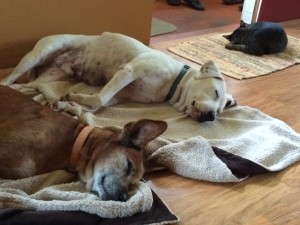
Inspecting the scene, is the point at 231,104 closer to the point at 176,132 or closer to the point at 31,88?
the point at 176,132

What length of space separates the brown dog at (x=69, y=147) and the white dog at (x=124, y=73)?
0.48 meters

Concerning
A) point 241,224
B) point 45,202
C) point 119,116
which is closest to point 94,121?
point 119,116

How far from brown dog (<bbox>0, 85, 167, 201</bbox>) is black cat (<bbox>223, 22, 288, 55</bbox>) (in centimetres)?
227

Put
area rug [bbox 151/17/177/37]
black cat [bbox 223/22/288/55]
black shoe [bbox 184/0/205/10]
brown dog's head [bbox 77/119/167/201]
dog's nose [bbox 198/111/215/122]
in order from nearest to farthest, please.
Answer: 1. brown dog's head [bbox 77/119/167/201]
2. dog's nose [bbox 198/111/215/122]
3. black cat [bbox 223/22/288/55]
4. area rug [bbox 151/17/177/37]
5. black shoe [bbox 184/0/205/10]

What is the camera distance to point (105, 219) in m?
1.53

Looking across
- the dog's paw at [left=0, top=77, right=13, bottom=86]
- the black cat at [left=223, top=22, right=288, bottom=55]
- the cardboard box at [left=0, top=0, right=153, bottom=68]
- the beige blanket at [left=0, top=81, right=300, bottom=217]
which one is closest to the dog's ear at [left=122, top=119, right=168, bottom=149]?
the beige blanket at [left=0, top=81, right=300, bottom=217]

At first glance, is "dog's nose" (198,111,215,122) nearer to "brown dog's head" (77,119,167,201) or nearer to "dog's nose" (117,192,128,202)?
"brown dog's head" (77,119,167,201)

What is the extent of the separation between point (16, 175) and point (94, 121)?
0.68 meters

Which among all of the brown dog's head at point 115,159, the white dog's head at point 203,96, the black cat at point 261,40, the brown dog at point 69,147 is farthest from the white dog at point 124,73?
the black cat at point 261,40

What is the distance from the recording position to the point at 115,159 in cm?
170

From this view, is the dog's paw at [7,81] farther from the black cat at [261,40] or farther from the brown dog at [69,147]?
the black cat at [261,40]

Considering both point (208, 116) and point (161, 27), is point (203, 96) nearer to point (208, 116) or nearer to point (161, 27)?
point (208, 116)

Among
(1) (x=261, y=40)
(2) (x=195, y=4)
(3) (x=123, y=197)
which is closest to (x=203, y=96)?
(3) (x=123, y=197)

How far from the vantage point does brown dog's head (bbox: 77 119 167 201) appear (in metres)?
1.66
